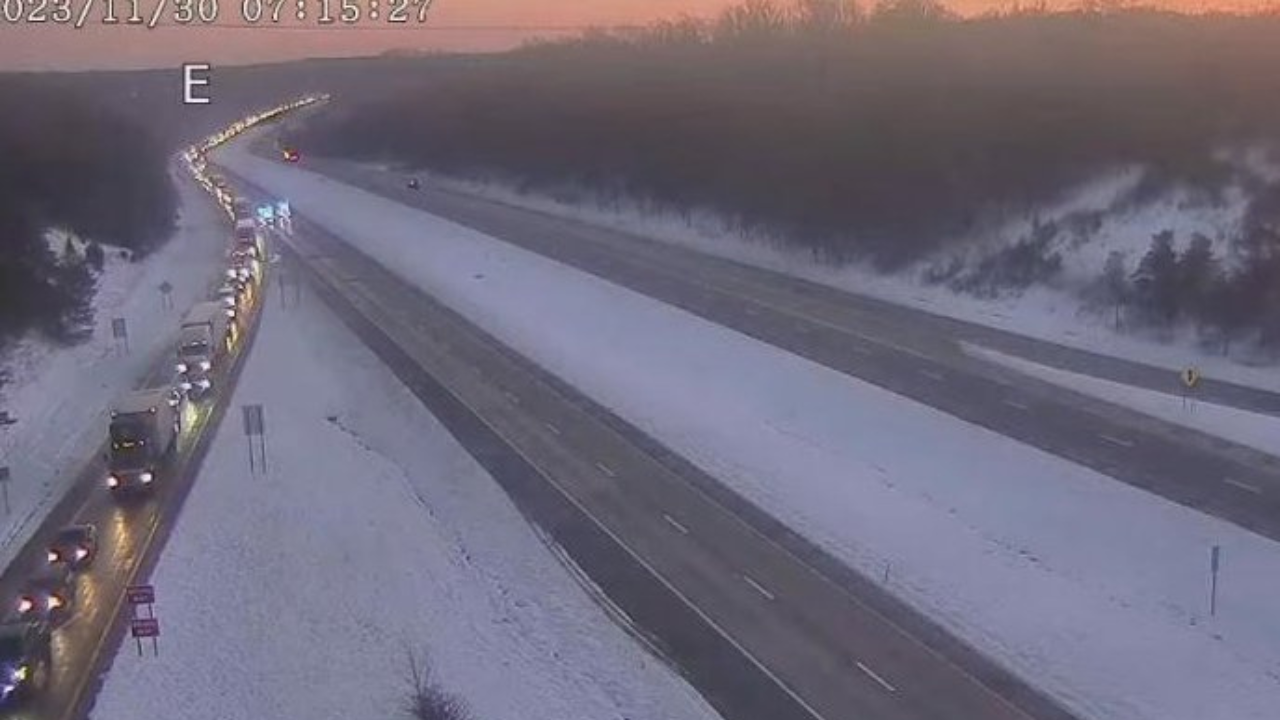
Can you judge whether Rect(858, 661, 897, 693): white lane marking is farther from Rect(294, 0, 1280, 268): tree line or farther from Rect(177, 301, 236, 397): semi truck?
Rect(294, 0, 1280, 268): tree line

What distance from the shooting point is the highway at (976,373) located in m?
32.4

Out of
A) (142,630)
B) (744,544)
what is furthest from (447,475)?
(142,630)

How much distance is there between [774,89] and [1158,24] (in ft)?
96.3

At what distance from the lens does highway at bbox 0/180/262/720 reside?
22.5 m

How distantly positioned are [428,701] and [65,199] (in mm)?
66540

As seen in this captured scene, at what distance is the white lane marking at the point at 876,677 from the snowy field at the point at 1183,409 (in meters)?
16.9

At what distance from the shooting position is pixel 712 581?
26.3m

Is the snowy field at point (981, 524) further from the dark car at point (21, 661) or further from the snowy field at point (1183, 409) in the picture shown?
the dark car at point (21, 661)

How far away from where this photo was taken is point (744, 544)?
28.6 m

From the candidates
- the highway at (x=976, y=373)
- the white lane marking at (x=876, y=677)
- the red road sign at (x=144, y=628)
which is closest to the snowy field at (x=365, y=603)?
the red road sign at (x=144, y=628)

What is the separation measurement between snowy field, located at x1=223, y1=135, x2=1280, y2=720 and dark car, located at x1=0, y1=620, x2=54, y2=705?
14.8 meters

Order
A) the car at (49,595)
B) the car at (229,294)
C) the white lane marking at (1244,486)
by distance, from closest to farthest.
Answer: the car at (49,595), the white lane marking at (1244,486), the car at (229,294)

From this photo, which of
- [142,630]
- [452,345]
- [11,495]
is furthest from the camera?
[452,345]

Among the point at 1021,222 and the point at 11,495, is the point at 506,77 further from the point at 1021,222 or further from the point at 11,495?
the point at 11,495
